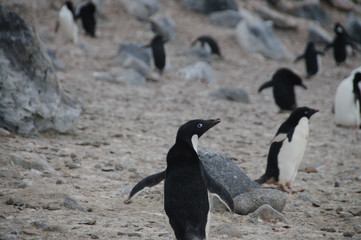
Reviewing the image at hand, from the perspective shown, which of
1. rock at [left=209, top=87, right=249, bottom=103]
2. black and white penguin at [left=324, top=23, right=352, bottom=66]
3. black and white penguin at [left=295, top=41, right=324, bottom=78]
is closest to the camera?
rock at [left=209, top=87, right=249, bottom=103]

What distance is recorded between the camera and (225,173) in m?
3.88

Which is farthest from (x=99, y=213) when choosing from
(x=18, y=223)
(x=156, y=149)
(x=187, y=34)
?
(x=187, y=34)

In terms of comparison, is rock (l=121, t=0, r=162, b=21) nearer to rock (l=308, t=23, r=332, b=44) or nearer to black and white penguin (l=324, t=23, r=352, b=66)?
black and white penguin (l=324, t=23, r=352, b=66)

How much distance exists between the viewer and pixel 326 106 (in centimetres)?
938

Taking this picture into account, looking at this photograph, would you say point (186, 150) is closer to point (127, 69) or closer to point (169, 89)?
point (169, 89)

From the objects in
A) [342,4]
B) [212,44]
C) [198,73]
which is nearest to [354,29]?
[342,4]

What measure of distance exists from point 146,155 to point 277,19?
14.4m

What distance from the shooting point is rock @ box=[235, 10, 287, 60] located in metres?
14.9

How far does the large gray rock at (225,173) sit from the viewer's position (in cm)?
384

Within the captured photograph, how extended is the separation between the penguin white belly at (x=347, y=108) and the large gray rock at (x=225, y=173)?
165 inches

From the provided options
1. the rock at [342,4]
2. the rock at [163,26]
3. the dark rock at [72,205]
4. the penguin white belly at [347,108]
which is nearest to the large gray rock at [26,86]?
the dark rock at [72,205]

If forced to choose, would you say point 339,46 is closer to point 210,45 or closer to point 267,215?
point 210,45

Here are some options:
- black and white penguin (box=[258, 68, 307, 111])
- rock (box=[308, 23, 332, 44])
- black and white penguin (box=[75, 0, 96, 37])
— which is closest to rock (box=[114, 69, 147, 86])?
black and white penguin (box=[258, 68, 307, 111])

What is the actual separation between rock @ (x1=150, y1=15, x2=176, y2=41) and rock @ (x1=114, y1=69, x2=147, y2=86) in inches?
202
